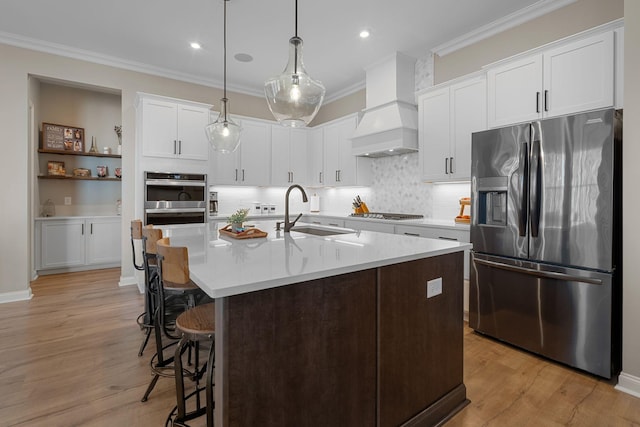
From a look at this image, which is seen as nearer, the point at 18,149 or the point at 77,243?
the point at 18,149

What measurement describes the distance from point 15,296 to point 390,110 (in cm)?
515

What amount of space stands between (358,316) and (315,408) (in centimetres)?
41

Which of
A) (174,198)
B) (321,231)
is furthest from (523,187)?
(174,198)

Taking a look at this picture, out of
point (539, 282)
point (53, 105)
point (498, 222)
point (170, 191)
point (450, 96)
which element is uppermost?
point (53, 105)

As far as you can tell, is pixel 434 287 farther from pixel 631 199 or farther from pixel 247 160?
pixel 247 160

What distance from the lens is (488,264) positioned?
Answer: 2.81 meters

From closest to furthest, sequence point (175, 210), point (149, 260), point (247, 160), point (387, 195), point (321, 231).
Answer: point (149, 260), point (321, 231), point (175, 210), point (387, 195), point (247, 160)

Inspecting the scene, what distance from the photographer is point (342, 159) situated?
17.1 ft

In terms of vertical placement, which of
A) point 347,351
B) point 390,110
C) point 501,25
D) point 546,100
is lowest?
point 347,351

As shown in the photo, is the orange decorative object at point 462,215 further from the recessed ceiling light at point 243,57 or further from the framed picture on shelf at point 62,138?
the framed picture on shelf at point 62,138

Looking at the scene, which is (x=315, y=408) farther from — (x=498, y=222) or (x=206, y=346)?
(x=498, y=222)

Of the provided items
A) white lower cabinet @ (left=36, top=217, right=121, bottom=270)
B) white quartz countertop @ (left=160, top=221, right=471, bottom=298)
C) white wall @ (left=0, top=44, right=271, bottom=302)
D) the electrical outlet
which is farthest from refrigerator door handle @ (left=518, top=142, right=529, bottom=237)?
white lower cabinet @ (left=36, top=217, right=121, bottom=270)

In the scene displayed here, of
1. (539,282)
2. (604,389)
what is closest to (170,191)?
(539,282)

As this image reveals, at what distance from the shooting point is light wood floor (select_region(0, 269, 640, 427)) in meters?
1.82
